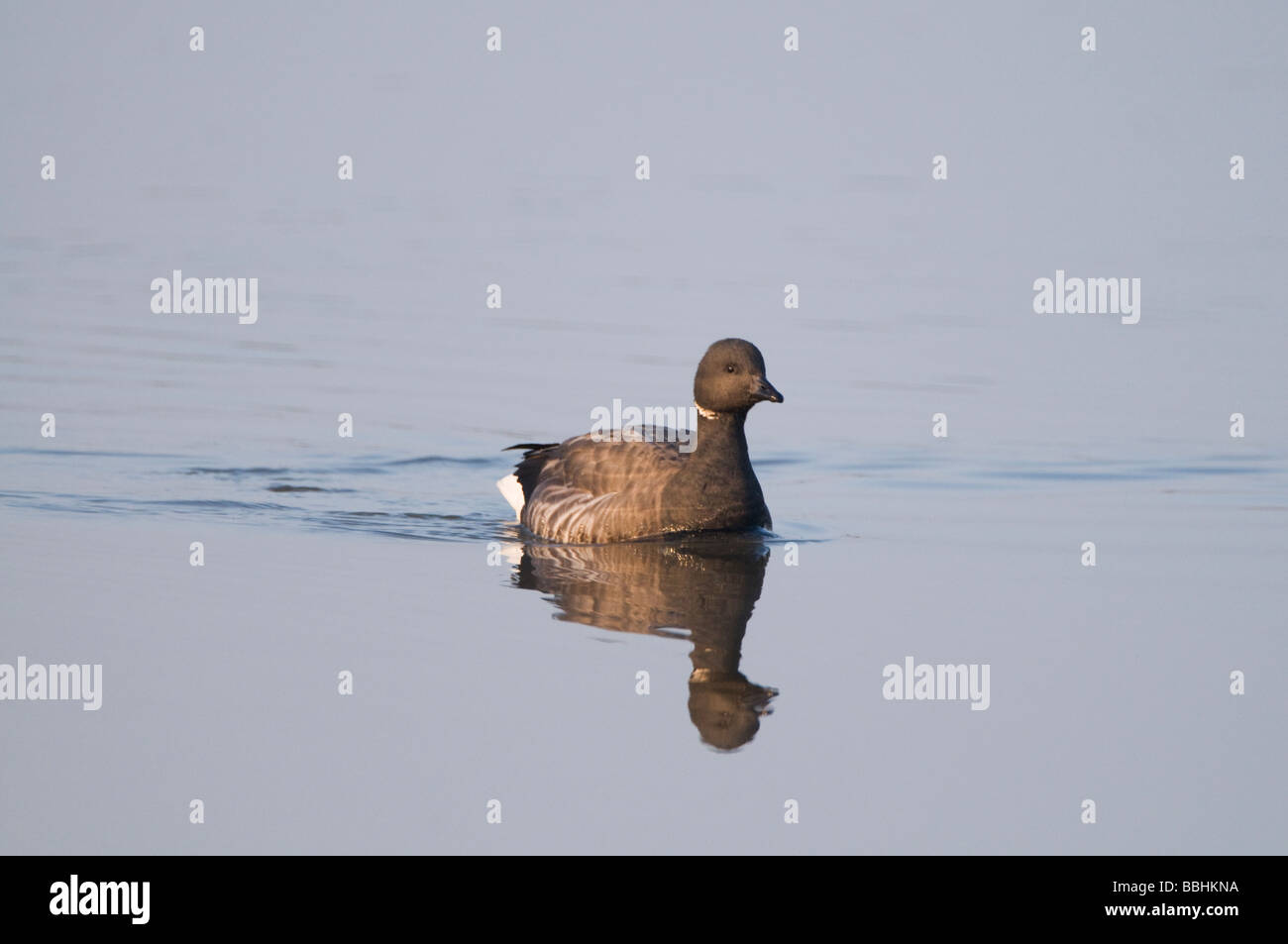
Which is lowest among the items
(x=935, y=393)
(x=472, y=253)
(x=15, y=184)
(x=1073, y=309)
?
(x=935, y=393)

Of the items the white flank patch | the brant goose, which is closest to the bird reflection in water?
the brant goose

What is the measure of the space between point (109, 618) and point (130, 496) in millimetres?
5132

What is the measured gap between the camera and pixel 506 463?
814 inches

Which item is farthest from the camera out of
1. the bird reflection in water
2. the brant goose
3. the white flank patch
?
the white flank patch

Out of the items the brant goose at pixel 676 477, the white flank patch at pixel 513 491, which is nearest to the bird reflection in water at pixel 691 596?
the brant goose at pixel 676 477

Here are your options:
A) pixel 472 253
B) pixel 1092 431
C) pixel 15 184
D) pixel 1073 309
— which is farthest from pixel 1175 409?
pixel 15 184

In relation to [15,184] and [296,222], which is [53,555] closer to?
[296,222]

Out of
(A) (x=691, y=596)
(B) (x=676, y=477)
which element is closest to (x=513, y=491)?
(B) (x=676, y=477)

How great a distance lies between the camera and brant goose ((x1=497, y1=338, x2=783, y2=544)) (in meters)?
16.6

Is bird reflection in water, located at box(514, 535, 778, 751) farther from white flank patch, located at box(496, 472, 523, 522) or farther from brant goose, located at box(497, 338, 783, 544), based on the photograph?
white flank patch, located at box(496, 472, 523, 522)

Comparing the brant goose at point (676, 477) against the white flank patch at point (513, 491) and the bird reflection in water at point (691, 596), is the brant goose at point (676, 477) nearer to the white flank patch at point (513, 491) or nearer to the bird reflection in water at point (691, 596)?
the bird reflection in water at point (691, 596)

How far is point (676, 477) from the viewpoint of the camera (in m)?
16.8

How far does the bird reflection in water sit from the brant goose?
19cm

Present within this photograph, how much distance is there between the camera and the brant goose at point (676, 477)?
54.5 ft
